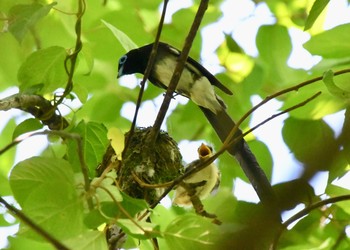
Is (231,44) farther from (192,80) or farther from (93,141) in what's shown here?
(93,141)

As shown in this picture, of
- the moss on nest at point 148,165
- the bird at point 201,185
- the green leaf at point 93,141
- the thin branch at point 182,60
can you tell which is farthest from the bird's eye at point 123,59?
the thin branch at point 182,60

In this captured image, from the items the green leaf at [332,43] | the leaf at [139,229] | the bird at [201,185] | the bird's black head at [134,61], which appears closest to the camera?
the leaf at [139,229]

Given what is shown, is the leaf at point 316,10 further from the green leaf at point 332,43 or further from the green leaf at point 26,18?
the green leaf at point 26,18

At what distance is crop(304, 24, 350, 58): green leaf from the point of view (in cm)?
152

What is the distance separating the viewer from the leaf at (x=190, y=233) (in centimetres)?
119

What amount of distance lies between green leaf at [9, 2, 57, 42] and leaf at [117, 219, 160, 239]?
51cm

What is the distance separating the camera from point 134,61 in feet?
9.18

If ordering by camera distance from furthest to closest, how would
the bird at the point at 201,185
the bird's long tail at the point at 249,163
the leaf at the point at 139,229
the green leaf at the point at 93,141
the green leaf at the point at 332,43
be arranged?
the bird at the point at 201,185 < the bird's long tail at the point at 249,163 < the green leaf at the point at 93,141 < the green leaf at the point at 332,43 < the leaf at the point at 139,229

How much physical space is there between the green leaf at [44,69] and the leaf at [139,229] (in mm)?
648

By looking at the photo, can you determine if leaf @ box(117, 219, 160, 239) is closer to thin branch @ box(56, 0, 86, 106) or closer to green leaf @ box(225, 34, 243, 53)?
thin branch @ box(56, 0, 86, 106)

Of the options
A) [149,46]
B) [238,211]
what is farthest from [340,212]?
[149,46]

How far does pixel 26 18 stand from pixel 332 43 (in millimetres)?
724

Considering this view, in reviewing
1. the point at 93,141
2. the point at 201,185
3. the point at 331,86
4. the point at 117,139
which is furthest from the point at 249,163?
the point at 331,86

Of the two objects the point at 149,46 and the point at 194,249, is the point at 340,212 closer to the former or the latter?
the point at 194,249
